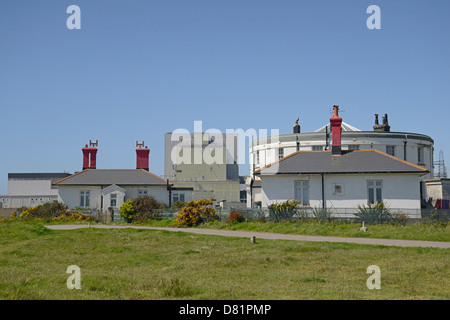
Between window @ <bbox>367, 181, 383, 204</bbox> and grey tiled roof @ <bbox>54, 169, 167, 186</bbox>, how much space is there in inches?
676

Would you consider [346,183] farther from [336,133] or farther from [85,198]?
[85,198]

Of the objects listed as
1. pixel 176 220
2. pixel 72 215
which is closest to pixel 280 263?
pixel 176 220

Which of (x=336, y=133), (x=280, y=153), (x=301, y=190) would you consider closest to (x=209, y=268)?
(x=301, y=190)

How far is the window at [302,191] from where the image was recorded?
2983cm

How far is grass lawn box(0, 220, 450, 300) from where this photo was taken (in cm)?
991

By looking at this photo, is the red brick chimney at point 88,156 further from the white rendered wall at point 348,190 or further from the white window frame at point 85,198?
the white rendered wall at point 348,190

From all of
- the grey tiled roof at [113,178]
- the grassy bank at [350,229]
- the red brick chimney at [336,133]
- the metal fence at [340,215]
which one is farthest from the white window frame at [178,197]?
the red brick chimney at [336,133]

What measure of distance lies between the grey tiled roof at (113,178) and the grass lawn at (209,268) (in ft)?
55.1

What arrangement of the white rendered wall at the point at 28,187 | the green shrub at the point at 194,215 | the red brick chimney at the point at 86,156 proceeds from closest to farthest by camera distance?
1. the green shrub at the point at 194,215
2. the red brick chimney at the point at 86,156
3. the white rendered wall at the point at 28,187

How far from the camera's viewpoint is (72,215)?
34656mm

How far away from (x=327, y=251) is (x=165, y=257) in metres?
5.99

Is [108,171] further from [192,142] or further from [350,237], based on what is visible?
[192,142]

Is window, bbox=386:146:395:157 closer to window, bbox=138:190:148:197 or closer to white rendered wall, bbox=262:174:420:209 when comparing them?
white rendered wall, bbox=262:174:420:209

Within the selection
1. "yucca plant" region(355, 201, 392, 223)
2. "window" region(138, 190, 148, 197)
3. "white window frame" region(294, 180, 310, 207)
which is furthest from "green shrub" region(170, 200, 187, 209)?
"yucca plant" region(355, 201, 392, 223)
